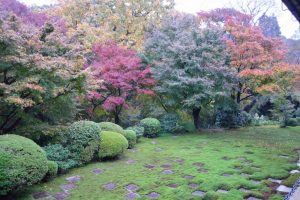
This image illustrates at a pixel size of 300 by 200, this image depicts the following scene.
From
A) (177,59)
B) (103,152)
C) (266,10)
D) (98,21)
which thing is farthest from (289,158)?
(266,10)

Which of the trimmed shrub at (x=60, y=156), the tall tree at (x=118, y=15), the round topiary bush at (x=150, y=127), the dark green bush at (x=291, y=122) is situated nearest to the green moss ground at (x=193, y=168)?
the trimmed shrub at (x=60, y=156)

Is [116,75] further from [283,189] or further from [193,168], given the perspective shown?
[283,189]

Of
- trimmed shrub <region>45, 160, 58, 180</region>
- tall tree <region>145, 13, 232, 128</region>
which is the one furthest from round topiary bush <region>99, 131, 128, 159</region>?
tall tree <region>145, 13, 232, 128</region>

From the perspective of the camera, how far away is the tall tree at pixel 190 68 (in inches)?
509

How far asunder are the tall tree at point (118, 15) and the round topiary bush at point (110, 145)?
9.49 meters

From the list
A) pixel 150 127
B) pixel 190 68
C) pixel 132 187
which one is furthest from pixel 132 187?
pixel 190 68

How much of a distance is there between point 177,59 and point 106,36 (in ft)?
14.1

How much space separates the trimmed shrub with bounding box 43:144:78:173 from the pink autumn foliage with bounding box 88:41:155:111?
382cm

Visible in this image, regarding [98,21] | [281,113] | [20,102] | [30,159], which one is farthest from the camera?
[98,21]

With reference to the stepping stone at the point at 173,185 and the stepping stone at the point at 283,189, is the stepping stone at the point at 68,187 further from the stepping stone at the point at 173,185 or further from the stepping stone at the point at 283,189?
the stepping stone at the point at 283,189

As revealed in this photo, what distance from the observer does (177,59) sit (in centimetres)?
1349

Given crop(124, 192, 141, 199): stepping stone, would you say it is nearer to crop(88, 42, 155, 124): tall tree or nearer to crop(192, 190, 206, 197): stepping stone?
crop(192, 190, 206, 197): stepping stone

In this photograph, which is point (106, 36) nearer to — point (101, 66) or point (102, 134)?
point (101, 66)

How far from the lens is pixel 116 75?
11.8m
